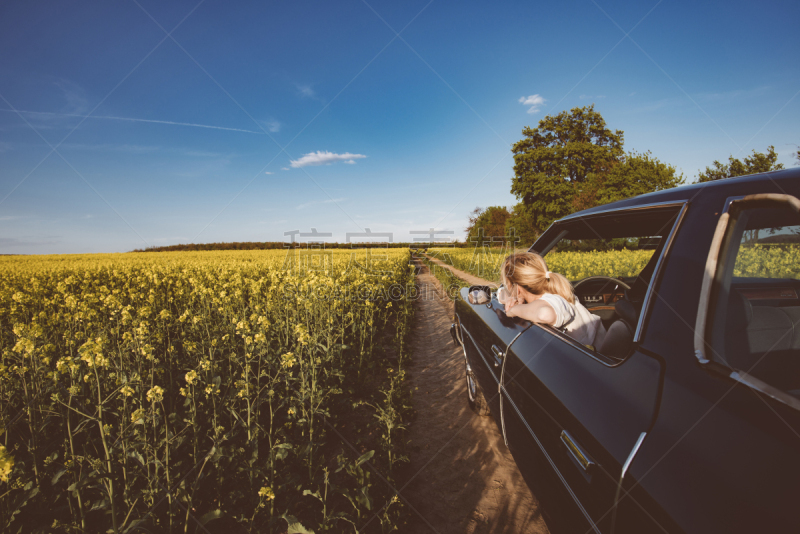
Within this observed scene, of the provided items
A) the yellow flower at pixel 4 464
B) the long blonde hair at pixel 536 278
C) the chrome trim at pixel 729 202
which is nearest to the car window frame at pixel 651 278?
the chrome trim at pixel 729 202

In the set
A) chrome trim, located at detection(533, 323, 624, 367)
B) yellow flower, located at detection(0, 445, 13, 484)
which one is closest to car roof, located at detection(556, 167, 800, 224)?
chrome trim, located at detection(533, 323, 624, 367)

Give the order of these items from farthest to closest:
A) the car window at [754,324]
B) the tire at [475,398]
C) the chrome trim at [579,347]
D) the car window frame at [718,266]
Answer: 1. the tire at [475,398]
2. the chrome trim at [579,347]
3. the car window at [754,324]
4. the car window frame at [718,266]

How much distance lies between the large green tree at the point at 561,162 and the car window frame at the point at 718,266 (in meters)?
A: 35.5

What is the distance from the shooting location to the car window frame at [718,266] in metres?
0.95

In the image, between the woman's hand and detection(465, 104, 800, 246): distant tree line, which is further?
detection(465, 104, 800, 246): distant tree line

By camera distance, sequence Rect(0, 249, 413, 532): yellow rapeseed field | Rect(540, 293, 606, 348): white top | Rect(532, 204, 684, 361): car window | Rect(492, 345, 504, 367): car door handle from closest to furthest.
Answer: Rect(532, 204, 684, 361): car window, Rect(0, 249, 413, 532): yellow rapeseed field, Rect(540, 293, 606, 348): white top, Rect(492, 345, 504, 367): car door handle

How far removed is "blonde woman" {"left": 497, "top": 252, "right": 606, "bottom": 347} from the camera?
85.7 inches

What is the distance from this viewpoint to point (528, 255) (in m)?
2.52

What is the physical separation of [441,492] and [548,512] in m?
1.40

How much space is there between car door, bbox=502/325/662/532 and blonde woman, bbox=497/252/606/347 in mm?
239

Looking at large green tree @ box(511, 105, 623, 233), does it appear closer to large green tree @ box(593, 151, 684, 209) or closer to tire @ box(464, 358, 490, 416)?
large green tree @ box(593, 151, 684, 209)

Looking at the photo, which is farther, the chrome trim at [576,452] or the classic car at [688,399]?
the chrome trim at [576,452]

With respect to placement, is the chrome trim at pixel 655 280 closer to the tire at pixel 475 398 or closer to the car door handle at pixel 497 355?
the car door handle at pixel 497 355

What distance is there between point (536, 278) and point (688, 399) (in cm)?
153
